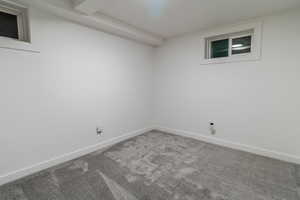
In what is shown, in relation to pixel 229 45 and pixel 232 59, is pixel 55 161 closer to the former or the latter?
pixel 232 59

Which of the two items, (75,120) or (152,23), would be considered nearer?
(75,120)

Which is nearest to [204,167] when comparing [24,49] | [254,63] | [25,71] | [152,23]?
[254,63]

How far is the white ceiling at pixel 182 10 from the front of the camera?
207 centimetres

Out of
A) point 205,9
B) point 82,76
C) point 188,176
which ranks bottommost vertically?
point 188,176

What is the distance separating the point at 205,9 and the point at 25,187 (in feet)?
11.3

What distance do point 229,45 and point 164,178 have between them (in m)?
2.69

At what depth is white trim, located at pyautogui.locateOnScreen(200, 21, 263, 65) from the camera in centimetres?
253

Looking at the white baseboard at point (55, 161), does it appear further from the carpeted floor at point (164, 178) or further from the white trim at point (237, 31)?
the white trim at point (237, 31)

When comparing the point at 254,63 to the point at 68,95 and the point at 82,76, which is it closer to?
the point at 82,76

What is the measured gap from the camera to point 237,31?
8.97ft

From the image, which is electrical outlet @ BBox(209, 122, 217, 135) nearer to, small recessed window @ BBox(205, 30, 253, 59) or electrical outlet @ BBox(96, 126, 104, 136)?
small recessed window @ BBox(205, 30, 253, 59)

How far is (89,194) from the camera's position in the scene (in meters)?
1.69

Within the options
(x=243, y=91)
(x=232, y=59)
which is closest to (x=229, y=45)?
(x=232, y=59)

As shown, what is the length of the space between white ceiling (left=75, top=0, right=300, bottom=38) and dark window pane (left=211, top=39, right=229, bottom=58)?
0.41m
